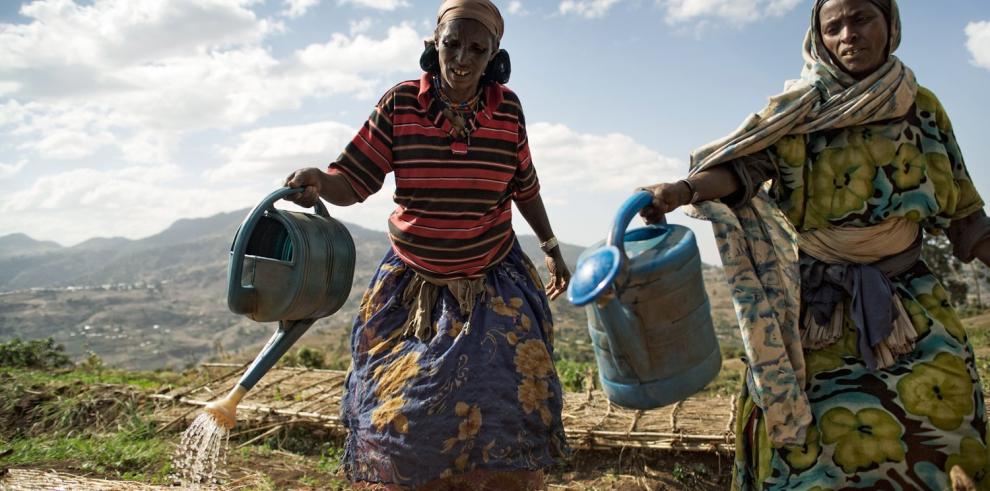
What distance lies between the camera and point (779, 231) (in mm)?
2295

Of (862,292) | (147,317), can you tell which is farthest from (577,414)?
(147,317)

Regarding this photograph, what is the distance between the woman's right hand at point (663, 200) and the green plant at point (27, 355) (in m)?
9.02

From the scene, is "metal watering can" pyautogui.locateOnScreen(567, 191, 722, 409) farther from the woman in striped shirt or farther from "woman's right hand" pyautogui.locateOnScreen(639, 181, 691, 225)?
the woman in striped shirt

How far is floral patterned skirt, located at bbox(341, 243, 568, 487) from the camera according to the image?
2.39 meters

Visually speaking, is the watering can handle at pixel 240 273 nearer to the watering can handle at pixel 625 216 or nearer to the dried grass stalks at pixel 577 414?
the watering can handle at pixel 625 216

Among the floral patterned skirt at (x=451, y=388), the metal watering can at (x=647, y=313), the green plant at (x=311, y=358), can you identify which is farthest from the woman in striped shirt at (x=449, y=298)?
the green plant at (x=311, y=358)

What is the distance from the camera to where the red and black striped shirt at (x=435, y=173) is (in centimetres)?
261

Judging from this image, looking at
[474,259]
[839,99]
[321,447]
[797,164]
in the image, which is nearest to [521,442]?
[474,259]

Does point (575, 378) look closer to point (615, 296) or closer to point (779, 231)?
point (779, 231)

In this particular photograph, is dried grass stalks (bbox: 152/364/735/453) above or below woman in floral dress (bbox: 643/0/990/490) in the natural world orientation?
below

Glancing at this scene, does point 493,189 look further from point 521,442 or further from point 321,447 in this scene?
point 321,447

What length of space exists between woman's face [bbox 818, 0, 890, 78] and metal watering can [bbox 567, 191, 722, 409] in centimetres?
86

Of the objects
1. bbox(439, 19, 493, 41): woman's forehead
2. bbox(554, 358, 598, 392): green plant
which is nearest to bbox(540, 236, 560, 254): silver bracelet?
bbox(439, 19, 493, 41): woman's forehead

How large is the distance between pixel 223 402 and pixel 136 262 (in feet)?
703
